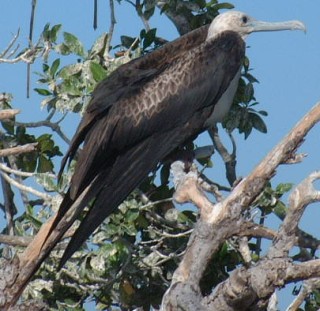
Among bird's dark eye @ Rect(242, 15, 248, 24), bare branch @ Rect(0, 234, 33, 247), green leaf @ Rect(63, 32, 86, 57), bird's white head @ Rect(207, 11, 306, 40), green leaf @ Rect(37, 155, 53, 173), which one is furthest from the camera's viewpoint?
bird's dark eye @ Rect(242, 15, 248, 24)

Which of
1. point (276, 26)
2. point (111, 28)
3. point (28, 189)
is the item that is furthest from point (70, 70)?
point (276, 26)

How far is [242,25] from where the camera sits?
28.0 ft

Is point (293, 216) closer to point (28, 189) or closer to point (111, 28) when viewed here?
point (28, 189)

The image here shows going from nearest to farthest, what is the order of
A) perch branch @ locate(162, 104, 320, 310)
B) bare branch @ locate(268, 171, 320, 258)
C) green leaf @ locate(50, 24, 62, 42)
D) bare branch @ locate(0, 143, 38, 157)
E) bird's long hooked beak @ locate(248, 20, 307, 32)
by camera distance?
bare branch @ locate(268, 171, 320, 258)
perch branch @ locate(162, 104, 320, 310)
bare branch @ locate(0, 143, 38, 157)
green leaf @ locate(50, 24, 62, 42)
bird's long hooked beak @ locate(248, 20, 307, 32)

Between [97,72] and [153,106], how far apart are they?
0.45 metres

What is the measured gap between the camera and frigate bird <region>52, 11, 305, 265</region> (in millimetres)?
7391

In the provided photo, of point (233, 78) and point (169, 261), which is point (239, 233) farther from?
point (233, 78)

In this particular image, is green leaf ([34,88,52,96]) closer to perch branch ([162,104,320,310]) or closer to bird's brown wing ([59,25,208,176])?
bird's brown wing ([59,25,208,176])

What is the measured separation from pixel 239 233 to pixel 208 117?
2.02m

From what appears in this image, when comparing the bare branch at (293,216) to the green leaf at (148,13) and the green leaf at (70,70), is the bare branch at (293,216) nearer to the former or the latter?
the green leaf at (70,70)

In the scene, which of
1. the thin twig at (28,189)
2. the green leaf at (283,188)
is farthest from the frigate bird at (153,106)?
the green leaf at (283,188)

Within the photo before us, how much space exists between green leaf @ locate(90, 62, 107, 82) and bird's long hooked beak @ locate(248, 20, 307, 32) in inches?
51.7

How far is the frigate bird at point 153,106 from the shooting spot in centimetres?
739

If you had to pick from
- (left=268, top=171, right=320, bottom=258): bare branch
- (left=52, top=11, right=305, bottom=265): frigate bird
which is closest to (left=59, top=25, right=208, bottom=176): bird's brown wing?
(left=52, top=11, right=305, bottom=265): frigate bird
